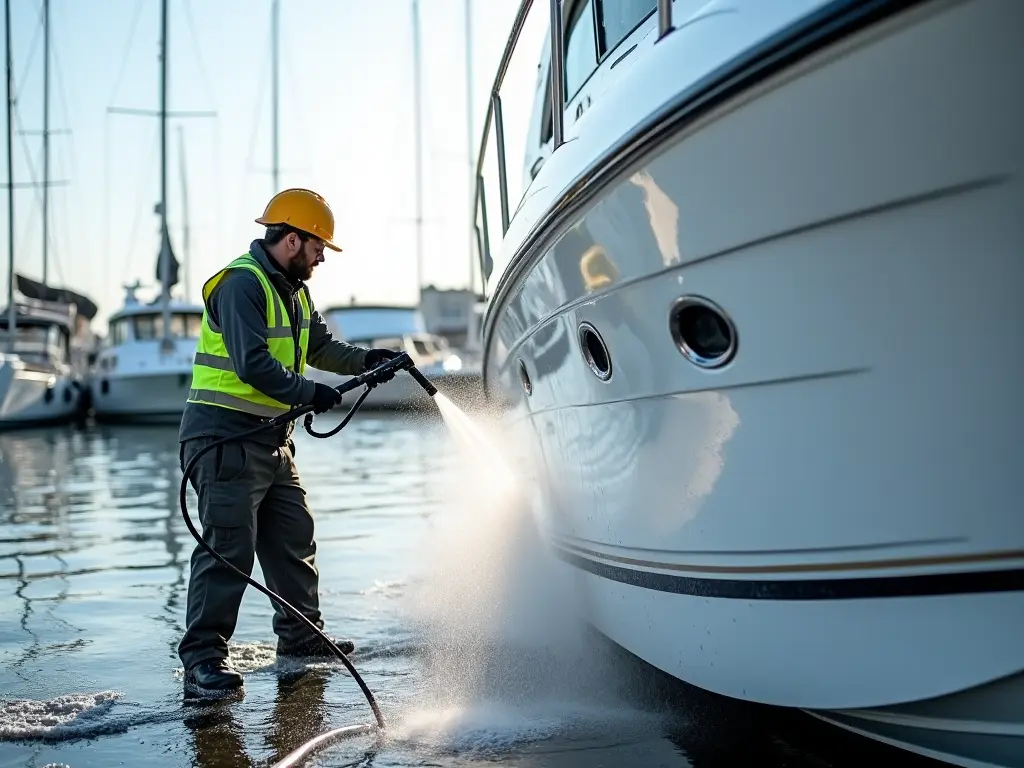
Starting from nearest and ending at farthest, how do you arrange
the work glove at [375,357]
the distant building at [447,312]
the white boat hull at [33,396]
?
the work glove at [375,357]
the white boat hull at [33,396]
the distant building at [447,312]

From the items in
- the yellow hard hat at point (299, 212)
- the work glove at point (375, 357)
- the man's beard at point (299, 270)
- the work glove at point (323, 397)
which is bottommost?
the work glove at point (323, 397)

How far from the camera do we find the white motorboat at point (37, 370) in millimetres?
25688

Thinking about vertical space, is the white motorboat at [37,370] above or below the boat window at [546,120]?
above

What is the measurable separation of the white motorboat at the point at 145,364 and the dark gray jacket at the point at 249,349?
23520mm

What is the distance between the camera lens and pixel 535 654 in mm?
4492

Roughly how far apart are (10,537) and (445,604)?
4.04 metres

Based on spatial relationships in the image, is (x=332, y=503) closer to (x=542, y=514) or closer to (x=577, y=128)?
(x=542, y=514)

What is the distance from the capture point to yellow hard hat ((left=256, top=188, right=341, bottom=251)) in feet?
13.9

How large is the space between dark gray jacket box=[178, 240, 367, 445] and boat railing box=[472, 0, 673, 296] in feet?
3.28

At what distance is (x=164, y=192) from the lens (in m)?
28.0

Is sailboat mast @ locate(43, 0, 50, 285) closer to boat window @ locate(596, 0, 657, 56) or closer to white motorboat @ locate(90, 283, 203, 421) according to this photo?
white motorboat @ locate(90, 283, 203, 421)

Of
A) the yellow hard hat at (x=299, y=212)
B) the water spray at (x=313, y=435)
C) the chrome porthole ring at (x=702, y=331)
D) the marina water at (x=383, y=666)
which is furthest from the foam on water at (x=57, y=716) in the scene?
the chrome porthole ring at (x=702, y=331)

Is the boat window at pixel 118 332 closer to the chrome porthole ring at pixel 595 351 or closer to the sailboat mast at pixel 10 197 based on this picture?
the sailboat mast at pixel 10 197

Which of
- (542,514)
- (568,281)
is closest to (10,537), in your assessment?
(542,514)
